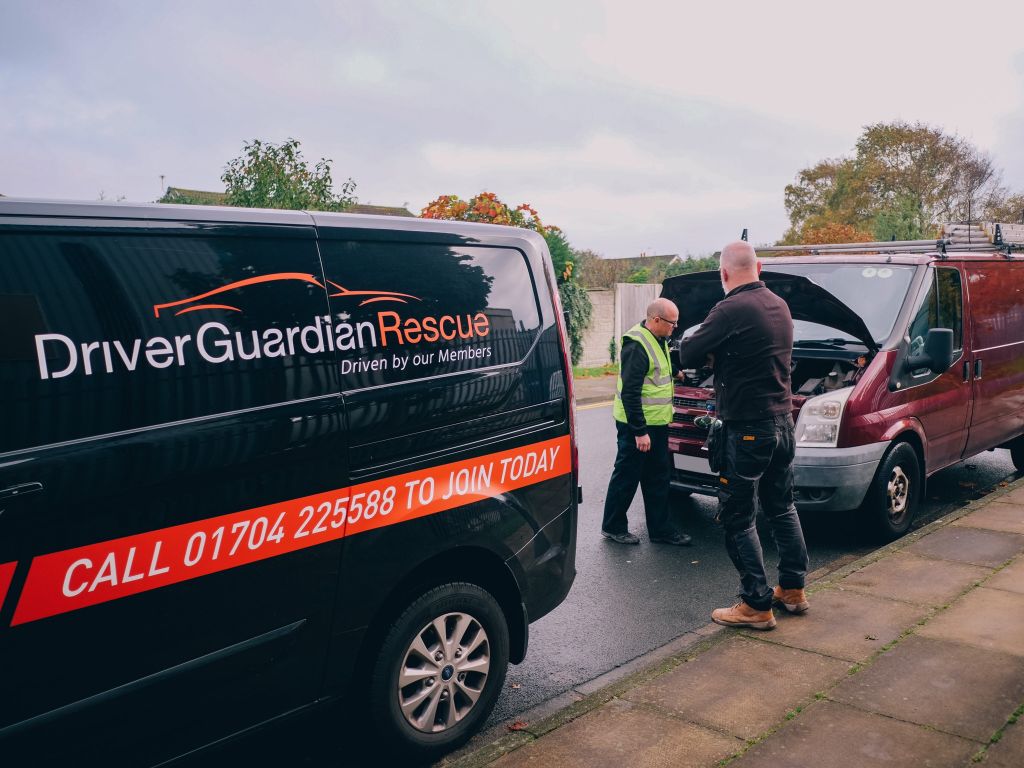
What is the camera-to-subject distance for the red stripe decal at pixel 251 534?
2.36 metres

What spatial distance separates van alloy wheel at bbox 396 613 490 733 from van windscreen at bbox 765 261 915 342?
13.5 feet

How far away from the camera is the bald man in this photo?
14.7ft

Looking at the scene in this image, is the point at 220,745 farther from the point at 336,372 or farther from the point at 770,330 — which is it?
the point at 770,330

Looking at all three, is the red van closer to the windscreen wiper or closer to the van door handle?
the windscreen wiper

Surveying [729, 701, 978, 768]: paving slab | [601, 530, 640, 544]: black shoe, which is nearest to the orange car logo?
[729, 701, 978, 768]: paving slab

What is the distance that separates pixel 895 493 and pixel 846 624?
2.07 m

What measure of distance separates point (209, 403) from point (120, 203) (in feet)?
2.12

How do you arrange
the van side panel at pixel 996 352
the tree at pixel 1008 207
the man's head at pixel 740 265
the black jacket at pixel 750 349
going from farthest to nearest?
the tree at pixel 1008 207 < the van side panel at pixel 996 352 < the man's head at pixel 740 265 < the black jacket at pixel 750 349

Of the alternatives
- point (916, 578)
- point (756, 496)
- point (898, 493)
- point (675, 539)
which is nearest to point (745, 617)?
point (756, 496)

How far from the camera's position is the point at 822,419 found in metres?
5.93

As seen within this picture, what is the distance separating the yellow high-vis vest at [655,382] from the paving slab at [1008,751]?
3034mm

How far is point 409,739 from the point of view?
327cm

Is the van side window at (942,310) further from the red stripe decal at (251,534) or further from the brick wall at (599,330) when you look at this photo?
the brick wall at (599,330)

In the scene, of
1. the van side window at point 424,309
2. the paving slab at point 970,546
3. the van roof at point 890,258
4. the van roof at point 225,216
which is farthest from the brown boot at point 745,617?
the van roof at point 890,258
